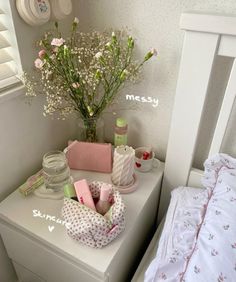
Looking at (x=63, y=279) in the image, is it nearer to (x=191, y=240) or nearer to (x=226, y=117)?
(x=191, y=240)

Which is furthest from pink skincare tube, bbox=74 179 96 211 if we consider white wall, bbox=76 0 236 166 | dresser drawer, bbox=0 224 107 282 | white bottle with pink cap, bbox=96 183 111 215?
white wall, bbox=76 0 236 166

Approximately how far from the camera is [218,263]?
612mm

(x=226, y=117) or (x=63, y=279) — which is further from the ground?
(x=226, y=117)

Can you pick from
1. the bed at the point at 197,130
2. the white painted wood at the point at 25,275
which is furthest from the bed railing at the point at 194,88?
the white painted wood at the point at 25,275

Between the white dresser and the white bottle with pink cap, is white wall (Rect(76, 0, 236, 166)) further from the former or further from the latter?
the white bottle with pink cap

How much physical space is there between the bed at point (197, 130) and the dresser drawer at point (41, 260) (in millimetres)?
184

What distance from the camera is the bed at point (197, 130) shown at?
0.67 m

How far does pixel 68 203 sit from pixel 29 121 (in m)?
0.33

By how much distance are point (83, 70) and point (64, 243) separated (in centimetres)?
51

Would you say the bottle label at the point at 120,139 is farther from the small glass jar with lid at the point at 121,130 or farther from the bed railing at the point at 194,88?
the bed railing at the point at 194,88

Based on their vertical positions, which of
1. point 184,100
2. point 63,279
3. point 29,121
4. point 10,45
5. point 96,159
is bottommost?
point 63,279

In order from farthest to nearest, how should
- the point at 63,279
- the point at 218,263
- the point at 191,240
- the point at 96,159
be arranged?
the point at 96,159 < the point at 63,279 < the point at 191,240 < the point at 218,263

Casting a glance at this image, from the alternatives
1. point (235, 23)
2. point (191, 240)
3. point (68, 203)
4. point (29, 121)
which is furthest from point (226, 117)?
point (29, 121)

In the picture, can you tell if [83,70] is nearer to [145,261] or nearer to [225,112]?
[225,112]
